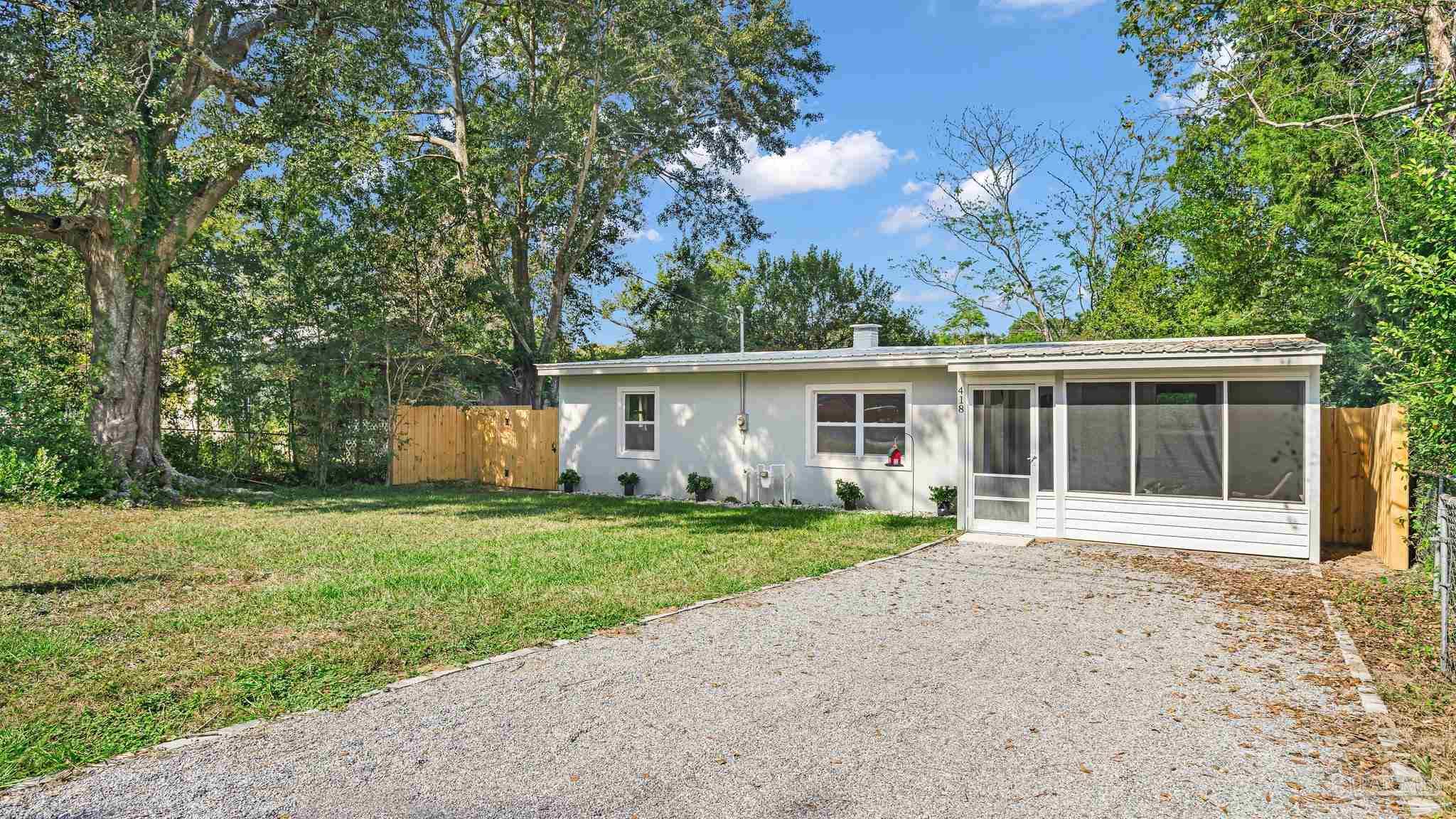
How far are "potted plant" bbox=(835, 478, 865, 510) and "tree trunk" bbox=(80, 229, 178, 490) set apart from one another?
11246 mm

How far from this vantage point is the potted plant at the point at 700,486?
567 inches

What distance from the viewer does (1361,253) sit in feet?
22.1

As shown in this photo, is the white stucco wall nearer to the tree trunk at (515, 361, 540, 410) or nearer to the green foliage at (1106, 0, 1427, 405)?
the tree trunk at (515, 361, 540, 410)

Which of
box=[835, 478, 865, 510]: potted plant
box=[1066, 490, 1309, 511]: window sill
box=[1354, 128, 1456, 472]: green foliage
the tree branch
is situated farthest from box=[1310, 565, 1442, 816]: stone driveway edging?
the tree branch

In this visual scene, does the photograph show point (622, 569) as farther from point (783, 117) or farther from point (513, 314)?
point (783, 117)

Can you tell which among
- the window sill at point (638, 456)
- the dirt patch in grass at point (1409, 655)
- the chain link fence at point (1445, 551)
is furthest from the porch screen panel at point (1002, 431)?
the window sill at point (638, 456)

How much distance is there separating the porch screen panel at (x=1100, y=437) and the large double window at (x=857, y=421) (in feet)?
9.63

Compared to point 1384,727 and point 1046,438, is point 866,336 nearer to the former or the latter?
point 1046,438

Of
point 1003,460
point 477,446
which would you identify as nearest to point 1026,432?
point 1003,460

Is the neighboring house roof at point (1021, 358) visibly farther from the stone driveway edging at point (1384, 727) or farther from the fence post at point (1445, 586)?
the fence post at point (1445, 586)

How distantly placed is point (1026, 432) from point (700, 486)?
580 cm

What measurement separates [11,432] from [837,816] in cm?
1490

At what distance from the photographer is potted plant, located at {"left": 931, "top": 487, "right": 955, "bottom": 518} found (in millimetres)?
12273

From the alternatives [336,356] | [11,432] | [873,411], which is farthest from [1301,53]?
[11,432]
